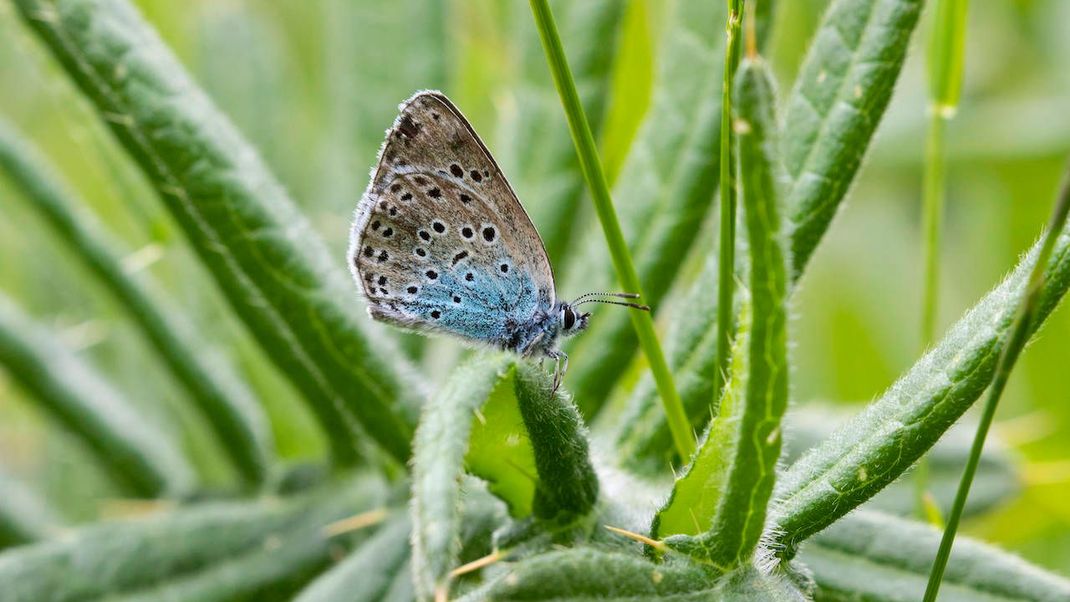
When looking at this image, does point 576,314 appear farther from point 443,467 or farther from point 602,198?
point 443,467

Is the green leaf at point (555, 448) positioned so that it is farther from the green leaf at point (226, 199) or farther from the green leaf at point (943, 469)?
the green leaf at point (943, 469)

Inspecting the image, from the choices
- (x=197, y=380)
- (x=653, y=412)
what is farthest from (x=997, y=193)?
(x=197, y=380)

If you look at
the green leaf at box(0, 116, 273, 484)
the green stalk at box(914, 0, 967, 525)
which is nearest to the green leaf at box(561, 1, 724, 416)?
the green stalk at box(914, 0, 967, 525)

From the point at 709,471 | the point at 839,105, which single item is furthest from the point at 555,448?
the point at 839,105

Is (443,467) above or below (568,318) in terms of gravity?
below

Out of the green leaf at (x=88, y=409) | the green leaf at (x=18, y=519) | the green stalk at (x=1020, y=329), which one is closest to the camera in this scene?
the green stalk at (x=1020, y=329)

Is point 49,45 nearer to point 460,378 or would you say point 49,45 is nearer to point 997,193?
point 460,378

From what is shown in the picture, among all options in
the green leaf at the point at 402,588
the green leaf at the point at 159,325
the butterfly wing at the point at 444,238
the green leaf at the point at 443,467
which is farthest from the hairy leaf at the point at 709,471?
the green leaf at the point at 159,325
